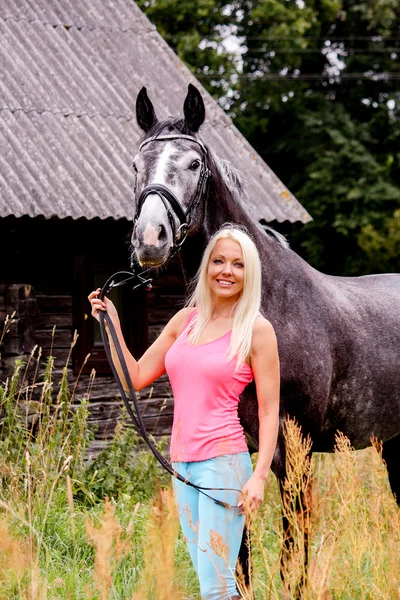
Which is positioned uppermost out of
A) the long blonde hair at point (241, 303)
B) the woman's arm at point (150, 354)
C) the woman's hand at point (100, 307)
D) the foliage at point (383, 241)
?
the long blonde hair at point (241, 303)

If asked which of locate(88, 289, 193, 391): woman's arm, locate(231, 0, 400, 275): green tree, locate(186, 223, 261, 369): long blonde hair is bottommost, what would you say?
locate(231, 0, 400, 275): green tree

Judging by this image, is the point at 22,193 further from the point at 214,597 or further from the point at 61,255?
the point at 214,597

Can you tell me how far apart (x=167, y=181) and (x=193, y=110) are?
1.39ft

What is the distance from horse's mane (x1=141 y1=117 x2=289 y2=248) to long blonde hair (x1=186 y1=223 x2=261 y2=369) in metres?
0.68

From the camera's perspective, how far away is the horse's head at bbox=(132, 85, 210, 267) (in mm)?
3031

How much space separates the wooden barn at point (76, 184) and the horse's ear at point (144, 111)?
3.36m

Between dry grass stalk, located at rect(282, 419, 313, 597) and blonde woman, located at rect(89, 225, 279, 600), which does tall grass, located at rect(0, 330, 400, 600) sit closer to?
dry grass stalk, located at rect(282, 419, 313, 597)

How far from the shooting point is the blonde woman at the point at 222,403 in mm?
2715

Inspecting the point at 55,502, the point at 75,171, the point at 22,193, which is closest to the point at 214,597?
the point at 55,502

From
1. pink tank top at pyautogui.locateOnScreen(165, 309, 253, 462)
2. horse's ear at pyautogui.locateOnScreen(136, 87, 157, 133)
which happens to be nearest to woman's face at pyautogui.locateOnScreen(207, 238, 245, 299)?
pink tank top at pyautogui.locateOnScreen(165, 309, 253, 462)

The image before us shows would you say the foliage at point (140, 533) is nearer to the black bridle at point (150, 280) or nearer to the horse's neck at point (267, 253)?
the black bridle at point (150, 280)

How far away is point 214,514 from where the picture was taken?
2715 millimetres

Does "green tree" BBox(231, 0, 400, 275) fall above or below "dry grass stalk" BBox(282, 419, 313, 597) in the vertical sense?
below

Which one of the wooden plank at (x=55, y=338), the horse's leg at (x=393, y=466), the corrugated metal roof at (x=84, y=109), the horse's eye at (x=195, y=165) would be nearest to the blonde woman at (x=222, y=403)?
the horse's eye at (x=195, y=165)
